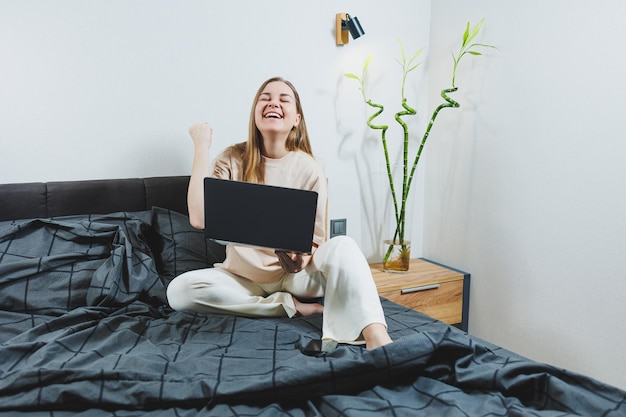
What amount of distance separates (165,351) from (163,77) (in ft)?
4.07

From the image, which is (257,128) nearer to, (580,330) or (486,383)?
(486,383)

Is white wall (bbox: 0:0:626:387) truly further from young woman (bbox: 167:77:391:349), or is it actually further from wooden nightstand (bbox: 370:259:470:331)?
young woman (bbox: 167:77:391:349)

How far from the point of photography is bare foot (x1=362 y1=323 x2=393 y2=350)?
1.47 meters

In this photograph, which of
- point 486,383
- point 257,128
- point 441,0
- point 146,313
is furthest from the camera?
point 441,0

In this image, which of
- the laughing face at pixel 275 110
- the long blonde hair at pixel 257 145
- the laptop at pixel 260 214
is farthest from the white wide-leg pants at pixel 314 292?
the laughing face at pixel 275 110

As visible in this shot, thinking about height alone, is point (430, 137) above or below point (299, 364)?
above

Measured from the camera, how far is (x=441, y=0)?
8.74ft

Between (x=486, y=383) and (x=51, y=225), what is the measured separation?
1.50 meters

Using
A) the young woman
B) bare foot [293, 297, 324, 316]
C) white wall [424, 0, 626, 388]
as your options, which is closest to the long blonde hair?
the young woman

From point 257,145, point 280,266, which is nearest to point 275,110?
point 257,145

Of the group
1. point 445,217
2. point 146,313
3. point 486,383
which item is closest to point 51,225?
point 146,313

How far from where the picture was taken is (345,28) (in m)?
2.50

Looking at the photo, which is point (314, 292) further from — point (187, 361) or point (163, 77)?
point (163, 77)

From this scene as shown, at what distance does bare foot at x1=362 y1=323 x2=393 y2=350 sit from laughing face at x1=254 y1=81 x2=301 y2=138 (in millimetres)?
835
